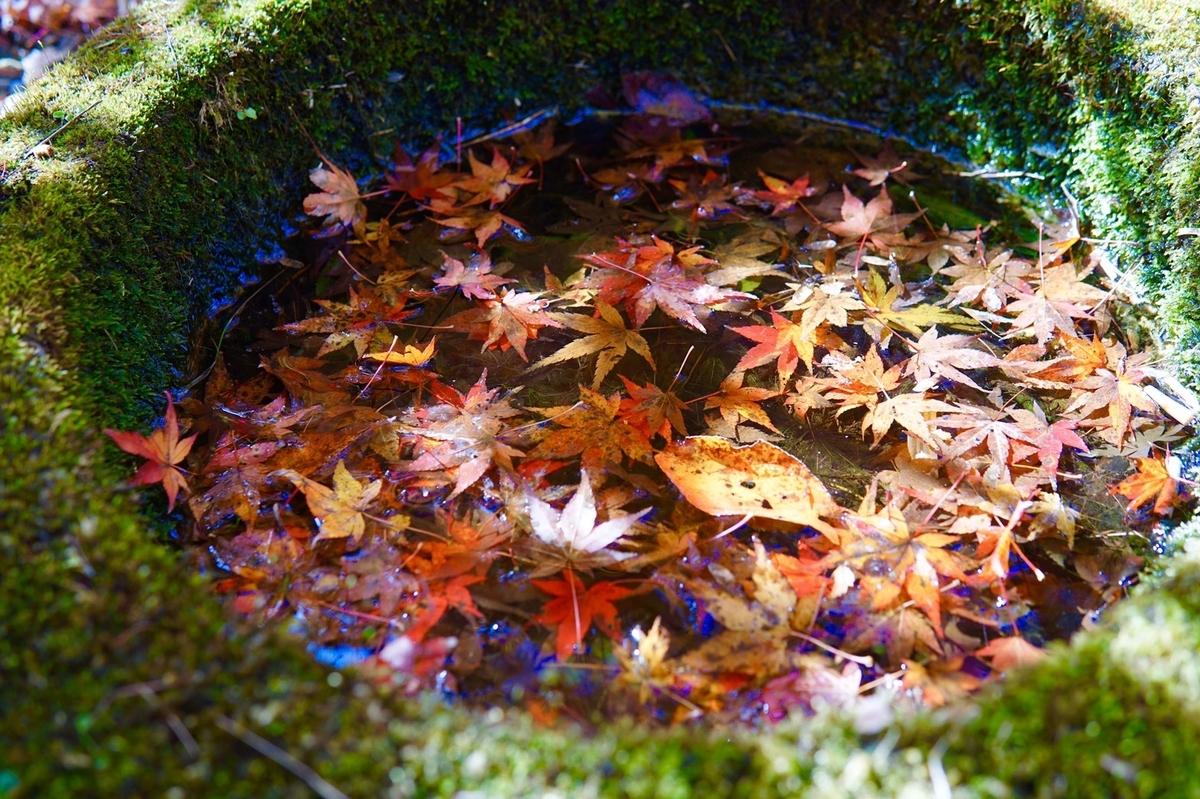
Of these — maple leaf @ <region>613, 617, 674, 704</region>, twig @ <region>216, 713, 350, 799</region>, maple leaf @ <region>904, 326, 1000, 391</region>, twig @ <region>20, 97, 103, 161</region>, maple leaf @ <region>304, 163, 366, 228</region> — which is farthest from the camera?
maple leaf @ <region>304, 163, 366, 228</region>

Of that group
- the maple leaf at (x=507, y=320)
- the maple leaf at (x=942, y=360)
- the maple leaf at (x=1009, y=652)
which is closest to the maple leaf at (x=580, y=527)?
the maple leaf at (x=507, y=320)

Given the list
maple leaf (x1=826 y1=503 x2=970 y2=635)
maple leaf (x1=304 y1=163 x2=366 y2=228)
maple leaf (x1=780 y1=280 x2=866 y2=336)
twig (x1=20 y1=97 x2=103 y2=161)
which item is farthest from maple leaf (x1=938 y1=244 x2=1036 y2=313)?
twig (x1=20 y1=97 x2=103 y2=161)

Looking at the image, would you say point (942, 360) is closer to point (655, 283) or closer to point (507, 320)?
point (655, 283)

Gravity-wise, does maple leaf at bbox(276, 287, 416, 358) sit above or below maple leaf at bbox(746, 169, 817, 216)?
above

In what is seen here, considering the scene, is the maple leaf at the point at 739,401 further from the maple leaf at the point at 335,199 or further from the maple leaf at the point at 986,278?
the maple leaf at the point at 335,199

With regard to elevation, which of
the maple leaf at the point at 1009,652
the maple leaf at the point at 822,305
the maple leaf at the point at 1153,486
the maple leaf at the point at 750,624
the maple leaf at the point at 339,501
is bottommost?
the maple leaf at the point at 1153,486

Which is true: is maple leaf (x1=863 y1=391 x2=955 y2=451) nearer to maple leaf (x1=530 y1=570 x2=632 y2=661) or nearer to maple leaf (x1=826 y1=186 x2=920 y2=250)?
maple leaf (x1=826 y1=186 x2=920 y2=250)

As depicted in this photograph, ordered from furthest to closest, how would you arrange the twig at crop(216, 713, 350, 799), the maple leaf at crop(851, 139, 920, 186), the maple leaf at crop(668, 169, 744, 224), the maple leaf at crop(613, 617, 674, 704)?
the maple leaf at crop(851, 139, 920, 186) → the maple leaf at crop(668, 169, 744, 224) → the maple leaf at crop(613, 617, 674, 704) → the twig at crop(216, 713, 350, 799)
